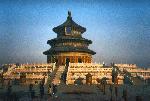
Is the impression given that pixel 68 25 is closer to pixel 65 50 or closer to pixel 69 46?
pixel 69 46

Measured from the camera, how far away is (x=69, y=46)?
5644cm

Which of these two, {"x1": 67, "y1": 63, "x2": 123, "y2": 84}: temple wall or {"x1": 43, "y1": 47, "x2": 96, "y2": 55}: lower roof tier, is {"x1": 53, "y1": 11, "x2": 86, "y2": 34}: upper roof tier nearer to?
{"x1": 43, "y1": 47, "x2": 96, "y2": 55}: lower roof tier

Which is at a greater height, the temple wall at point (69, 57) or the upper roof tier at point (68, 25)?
the upper roof tier at point (68, 25)

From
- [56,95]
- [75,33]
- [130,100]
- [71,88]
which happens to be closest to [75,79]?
[71,88]

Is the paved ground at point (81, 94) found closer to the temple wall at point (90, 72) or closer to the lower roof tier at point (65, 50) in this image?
the temple wall at point (90, 72)

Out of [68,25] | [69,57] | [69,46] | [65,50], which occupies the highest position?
[68,25]

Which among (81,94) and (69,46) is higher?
(69,46)

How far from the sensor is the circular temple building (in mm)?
55062

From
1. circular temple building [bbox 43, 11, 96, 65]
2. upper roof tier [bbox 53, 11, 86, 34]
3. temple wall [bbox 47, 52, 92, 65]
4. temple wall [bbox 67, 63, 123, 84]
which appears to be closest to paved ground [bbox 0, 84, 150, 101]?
temple wall [bbox 67, 63, 123, 84]

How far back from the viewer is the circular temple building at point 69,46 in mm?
55062

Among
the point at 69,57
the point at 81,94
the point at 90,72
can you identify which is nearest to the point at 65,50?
the point at 69,57

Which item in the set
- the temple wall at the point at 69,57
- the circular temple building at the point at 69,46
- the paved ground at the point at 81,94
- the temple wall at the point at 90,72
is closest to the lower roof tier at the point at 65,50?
the circular temple building at the point at 69,46

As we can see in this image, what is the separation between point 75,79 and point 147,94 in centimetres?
1047

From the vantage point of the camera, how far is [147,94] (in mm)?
26781
